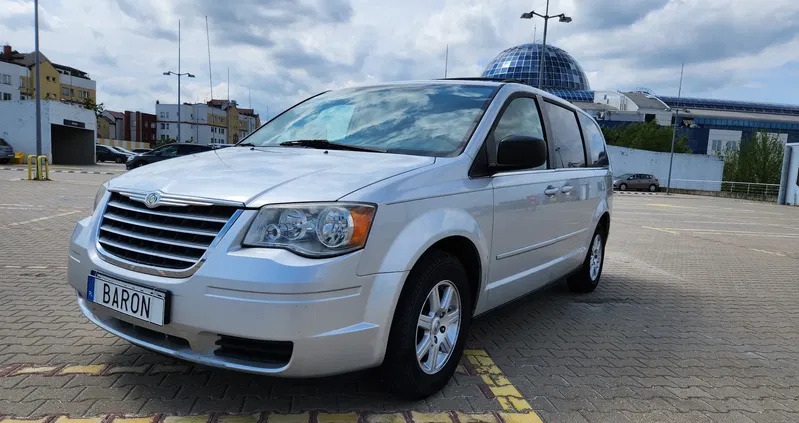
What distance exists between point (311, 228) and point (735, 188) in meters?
45.9

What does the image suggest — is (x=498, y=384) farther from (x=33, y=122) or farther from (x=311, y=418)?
(x=33, y=122)

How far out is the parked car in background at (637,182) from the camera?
130 feet

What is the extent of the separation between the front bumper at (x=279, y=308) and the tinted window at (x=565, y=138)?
223 centimetres

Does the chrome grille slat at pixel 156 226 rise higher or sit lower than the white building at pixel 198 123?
lower

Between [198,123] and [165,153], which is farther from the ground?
[198,123]

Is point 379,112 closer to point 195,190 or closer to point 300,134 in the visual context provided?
point 300,134

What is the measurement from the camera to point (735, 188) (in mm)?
40656

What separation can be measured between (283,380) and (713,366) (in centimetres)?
279

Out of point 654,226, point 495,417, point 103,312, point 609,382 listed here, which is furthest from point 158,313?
point 654,226

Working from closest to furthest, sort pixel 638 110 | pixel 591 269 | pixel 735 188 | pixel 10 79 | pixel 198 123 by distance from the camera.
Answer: pixel 591 269 → pixel 735 188 → pixel 10 79 → pixel 638 110 → pixel 198 123

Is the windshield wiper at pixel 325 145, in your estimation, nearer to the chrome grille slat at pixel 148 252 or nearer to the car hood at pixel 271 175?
the car hood at pixel 271 175

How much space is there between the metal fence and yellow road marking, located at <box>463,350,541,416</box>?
121 feet

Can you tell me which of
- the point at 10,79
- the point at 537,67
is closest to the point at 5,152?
the point at 10,79

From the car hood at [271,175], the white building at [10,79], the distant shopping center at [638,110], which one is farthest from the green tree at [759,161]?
the white building at [10,79]
